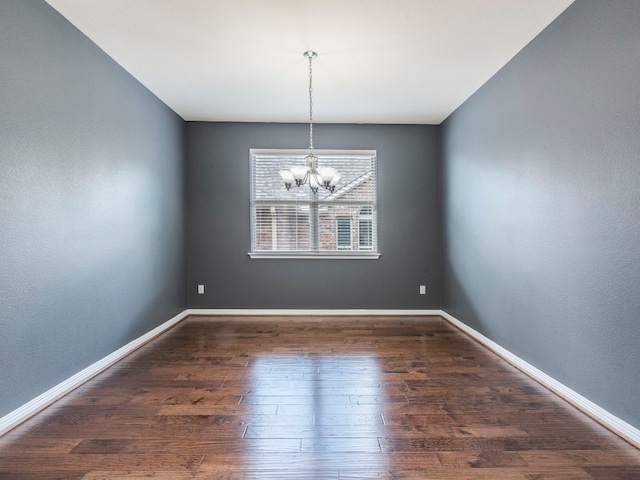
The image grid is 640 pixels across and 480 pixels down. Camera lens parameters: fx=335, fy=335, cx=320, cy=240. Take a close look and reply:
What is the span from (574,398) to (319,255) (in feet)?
9.72

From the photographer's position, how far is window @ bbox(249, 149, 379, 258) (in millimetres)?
4508

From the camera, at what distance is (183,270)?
14.4 feet

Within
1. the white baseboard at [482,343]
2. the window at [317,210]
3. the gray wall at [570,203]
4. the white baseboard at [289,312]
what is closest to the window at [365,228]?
the window at [317,210]

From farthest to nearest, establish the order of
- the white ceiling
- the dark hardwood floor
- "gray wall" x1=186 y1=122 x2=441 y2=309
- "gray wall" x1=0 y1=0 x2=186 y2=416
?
"gray wall" x1=186 y1=122 x2=441 y2=309
the white ceiling
"gray wall" x1=0 y1=0 x2=186 y2=416
the dark hardwood floor

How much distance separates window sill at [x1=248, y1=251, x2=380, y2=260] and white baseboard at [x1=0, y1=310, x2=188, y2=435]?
5.31ft

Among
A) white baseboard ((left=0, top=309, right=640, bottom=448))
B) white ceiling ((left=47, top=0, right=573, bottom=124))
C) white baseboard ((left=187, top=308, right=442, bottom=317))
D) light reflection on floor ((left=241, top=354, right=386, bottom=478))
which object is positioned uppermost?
white ceiling ((left=47, top=0, right=573, bottom=124))

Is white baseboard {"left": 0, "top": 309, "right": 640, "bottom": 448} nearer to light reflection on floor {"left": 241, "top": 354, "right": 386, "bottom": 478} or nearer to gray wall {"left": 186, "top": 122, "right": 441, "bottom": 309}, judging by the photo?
gray wall {"left": 186, "top": 122, "right": 441, "bottom": 309}

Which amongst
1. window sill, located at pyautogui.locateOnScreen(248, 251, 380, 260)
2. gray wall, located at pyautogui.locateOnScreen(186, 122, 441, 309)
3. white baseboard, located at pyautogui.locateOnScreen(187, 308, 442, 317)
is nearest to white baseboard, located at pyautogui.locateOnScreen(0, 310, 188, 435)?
white baseboard, located at pyautogui.locateOnScreen(187, 308, 442, 317)

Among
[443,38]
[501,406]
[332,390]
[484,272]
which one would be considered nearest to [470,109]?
[443,38]

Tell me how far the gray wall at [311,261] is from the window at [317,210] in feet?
0.40

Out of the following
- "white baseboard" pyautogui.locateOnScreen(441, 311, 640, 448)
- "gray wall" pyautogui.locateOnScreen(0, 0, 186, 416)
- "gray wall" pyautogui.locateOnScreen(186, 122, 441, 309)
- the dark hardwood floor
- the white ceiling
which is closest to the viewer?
the dark hardwood floor

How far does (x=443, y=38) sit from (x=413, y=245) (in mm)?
2576

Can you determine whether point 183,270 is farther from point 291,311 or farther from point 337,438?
point 337,438

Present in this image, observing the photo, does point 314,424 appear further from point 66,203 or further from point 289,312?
point 289,312
